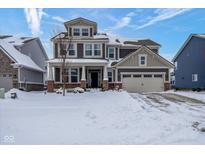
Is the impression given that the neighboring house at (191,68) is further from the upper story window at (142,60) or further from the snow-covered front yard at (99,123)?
the snow-covered front yard at (99,123)

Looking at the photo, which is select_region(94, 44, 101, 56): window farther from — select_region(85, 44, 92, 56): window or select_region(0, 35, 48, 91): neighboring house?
select_region(0, 35, 48, 91): neighboring house

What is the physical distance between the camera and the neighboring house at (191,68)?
13727 millimetres

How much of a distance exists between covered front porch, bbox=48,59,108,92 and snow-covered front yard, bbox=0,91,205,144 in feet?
11.7

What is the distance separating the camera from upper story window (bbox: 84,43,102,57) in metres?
17.2

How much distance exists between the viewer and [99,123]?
7391 millimetres

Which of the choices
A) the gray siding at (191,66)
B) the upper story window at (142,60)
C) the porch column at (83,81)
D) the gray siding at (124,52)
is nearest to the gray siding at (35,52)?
the porch column at (83,81)

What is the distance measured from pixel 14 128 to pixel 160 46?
559 centimetres

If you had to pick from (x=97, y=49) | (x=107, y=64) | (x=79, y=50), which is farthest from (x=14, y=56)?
(x=97, y=49)

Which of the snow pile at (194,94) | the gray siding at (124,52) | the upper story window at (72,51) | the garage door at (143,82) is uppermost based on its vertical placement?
the upper story window at (72,51)

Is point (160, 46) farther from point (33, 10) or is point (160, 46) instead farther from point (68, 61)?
point (68, 61)

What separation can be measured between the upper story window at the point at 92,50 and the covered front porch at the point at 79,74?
3.26 feet

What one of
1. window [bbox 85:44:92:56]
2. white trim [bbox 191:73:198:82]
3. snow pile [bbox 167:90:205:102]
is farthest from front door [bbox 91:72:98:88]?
white trim [bbox 191:73:198:82]

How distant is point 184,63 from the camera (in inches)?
610
